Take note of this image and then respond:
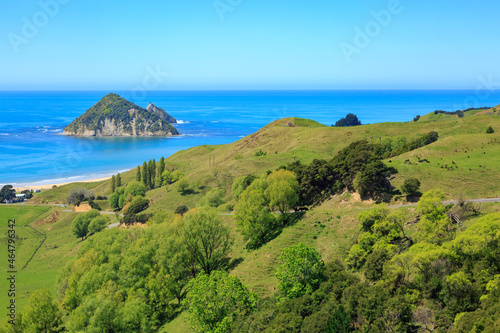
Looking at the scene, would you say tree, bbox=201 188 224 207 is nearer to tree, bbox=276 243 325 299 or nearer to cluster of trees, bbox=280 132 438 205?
cluster of trees, bbox=280 132 438 205

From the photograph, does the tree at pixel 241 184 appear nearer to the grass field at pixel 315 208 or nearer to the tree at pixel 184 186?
the grass field at pixel 315 208

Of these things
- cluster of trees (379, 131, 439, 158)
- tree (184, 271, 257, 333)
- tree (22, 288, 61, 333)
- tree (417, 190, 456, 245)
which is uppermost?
cluster of trees (379, 131, 439, 158)

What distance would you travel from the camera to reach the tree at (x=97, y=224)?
93.0 metres

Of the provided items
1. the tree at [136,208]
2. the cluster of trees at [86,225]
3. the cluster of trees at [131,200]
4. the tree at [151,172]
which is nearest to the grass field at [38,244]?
the cluster of trees at [86,225]

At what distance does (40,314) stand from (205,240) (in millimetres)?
22183

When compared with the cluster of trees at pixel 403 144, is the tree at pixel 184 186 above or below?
below

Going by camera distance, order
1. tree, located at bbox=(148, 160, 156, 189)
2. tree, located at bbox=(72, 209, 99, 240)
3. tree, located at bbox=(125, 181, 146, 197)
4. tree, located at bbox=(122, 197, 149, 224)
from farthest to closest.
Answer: tree, located at bbox=(148, 160, 156, 189)
tree, located at bbox=(125, 181, 146, 197)
tree, located at bbox=(122, 197, 149, 224)
tree, located at bbox=(72, 209, 99, 240)

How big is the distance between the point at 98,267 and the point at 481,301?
156ft

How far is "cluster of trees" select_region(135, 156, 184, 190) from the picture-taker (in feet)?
444

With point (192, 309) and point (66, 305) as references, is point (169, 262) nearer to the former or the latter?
point (192, 309)

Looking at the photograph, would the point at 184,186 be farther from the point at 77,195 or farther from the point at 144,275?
the point at 144,275

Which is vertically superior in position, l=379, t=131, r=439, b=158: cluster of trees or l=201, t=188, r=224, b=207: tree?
l=379, t=131, r=439, b=158: cluster of trees

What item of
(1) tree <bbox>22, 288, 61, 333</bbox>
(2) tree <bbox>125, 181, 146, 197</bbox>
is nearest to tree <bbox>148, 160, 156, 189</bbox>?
(2) tree <bbox>125, 181, 146, 197</bbox>

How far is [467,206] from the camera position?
43438 millimetres
